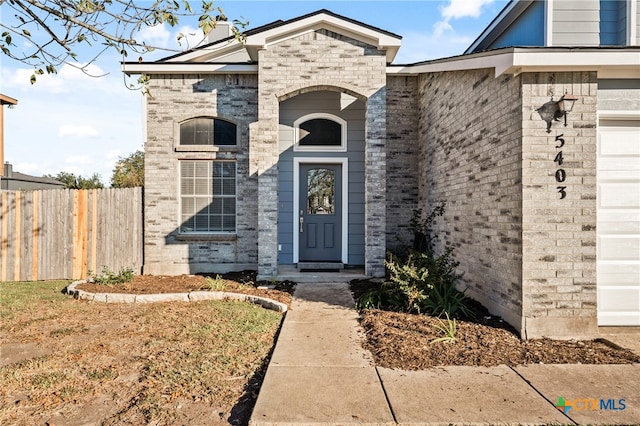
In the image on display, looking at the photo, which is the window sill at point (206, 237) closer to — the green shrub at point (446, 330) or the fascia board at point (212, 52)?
the fascia board at point (212, 52)

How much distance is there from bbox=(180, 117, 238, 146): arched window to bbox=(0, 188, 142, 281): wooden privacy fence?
1.72 m

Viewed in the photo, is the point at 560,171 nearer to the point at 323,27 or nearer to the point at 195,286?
the point at 323,27

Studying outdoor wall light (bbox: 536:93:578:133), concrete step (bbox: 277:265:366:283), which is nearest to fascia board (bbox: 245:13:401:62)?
outdoor wall light (bbox: 536:93:578:133)

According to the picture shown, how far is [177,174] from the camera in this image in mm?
8289

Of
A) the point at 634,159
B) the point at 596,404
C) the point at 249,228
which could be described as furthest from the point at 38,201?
A: the point at 634,159

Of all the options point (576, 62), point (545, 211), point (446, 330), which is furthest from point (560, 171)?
point (446, 330)

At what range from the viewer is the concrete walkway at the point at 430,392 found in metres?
2.77

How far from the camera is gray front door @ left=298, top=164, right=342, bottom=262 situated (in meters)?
8.52

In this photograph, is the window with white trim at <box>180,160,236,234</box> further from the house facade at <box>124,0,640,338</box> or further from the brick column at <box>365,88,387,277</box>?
the brick column at <box>365,88,387,277</box>

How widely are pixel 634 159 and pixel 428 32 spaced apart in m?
5.41

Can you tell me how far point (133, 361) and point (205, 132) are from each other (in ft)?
18.7

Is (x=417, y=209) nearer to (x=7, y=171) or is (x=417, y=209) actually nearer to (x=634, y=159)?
(x=634, y=159)

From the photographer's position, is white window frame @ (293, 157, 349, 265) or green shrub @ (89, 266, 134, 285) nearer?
green shrub @ (89, 266, 134, 285)

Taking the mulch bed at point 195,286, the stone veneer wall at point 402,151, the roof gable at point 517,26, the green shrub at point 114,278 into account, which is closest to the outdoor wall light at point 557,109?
the roof gable at point 517,26
